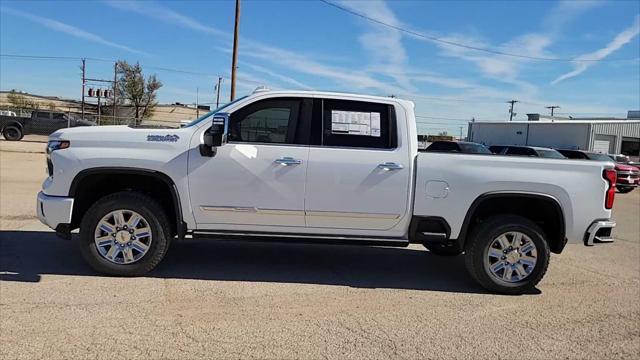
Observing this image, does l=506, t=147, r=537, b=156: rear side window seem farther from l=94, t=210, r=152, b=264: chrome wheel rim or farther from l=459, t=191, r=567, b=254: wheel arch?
l=94, t=210, r=152, b=264: chrome wheel rim

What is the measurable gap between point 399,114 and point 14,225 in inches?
229

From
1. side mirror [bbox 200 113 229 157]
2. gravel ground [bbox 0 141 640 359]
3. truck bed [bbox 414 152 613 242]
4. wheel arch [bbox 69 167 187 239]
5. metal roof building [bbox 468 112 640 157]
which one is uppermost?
metal roof building [bbox 468 112 640 157]

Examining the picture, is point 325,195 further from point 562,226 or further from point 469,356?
point 562,226

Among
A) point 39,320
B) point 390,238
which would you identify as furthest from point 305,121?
point 39,320

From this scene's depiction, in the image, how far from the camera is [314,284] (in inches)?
218

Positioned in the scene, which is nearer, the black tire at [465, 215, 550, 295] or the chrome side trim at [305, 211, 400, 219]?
the chrome side trim at [305, 211, 400, 219]

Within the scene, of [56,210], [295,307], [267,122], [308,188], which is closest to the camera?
[295,307]

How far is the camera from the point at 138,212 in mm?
5324

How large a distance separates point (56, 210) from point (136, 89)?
2148 inches

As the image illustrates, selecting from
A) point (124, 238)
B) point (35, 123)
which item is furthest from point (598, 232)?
point (35, 123)

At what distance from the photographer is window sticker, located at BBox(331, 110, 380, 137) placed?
5.50 metres

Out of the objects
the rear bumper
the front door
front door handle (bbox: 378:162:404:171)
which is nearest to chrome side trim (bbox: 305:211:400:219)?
the front door

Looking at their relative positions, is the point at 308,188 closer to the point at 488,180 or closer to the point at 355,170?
the point at 355,170

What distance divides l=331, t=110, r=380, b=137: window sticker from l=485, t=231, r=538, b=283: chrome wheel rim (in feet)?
5.78
